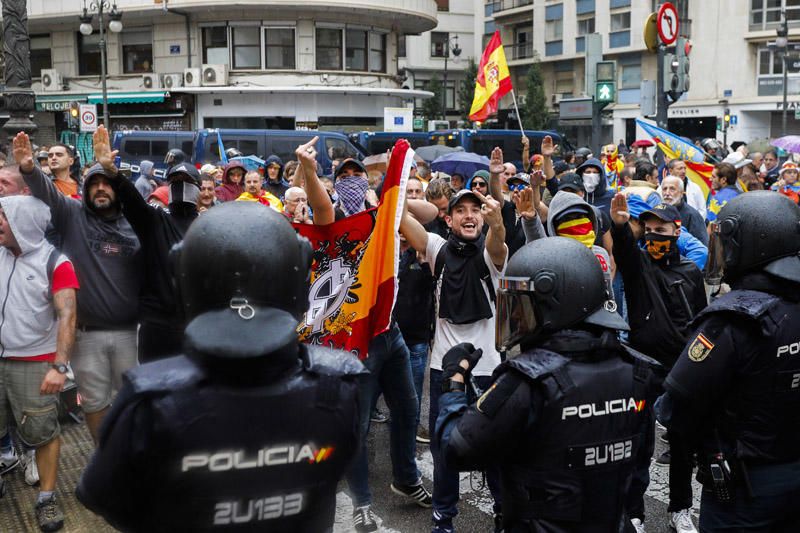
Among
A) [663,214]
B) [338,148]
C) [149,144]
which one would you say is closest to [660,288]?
[663,214]

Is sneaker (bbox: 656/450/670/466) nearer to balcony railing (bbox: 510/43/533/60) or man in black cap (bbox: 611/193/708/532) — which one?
man in black cap (bbox: 611/193/708/532)

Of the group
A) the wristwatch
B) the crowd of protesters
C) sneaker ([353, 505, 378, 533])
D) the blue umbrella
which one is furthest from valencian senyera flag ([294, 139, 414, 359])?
the blue umbrella

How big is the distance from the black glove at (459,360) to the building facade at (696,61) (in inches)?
1381

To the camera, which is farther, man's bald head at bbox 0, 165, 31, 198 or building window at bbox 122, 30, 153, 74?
building window at bbox 122, 30, 153, 74

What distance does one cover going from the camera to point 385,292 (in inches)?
192

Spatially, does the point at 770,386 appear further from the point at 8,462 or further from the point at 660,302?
the point at 8,462

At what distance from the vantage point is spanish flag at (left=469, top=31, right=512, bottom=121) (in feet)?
55.8

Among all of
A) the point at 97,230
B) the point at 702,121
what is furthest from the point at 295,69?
the point at 97,230

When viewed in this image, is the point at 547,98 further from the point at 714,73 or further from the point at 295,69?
the point at 295,69

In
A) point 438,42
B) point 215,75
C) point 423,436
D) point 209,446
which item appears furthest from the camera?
point 438,42

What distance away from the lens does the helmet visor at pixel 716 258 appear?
140 inches

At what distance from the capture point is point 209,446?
6.34 feet

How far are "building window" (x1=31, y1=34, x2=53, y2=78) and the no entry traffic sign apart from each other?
3039cm

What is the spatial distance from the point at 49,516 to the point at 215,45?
31.7m
